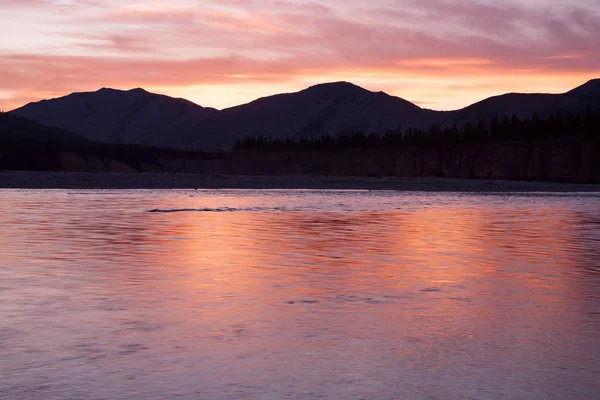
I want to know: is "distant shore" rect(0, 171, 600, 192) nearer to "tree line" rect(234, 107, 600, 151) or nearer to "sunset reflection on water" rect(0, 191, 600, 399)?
"tree line" rect(234, 107, 600, 151)

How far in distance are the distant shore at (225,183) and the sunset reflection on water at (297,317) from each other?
46.2 meters

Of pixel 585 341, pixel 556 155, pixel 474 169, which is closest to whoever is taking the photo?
pixel 585 341

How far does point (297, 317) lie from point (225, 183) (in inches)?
2423

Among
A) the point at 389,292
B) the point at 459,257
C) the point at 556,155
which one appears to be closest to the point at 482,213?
the point at 459,257

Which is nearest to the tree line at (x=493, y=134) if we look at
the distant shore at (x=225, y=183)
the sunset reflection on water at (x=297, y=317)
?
the distant shore at (x=225, y=183)

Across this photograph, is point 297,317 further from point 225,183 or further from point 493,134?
point 493,134

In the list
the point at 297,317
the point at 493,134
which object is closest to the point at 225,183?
the point at 493,134

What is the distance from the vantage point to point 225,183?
71938 millimetres

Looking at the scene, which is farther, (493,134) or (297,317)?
(493,134)

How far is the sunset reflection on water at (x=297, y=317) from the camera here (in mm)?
7785

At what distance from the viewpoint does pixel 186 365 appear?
8.30 metres

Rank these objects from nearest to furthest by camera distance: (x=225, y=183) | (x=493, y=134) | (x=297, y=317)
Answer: (x=297, y=317) → (x=225, y=183) → (x=493, y=134)

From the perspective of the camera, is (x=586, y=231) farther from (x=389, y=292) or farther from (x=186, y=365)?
(x=186, y=365)

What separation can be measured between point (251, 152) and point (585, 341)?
121 metres
